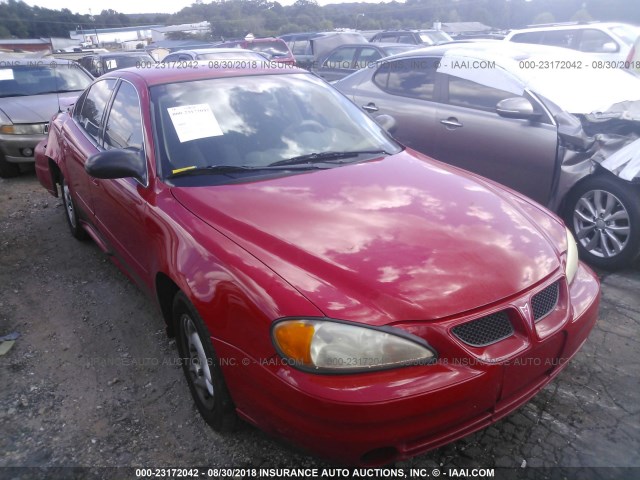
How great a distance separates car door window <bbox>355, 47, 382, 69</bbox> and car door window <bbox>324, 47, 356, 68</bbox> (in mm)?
215

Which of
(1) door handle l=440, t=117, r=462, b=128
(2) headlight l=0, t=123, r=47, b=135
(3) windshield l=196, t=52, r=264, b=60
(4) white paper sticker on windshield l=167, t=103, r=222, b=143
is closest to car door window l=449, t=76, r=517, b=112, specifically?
(1) door handle l=440, t=117, r=462, b=128

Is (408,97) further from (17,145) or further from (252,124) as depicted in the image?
(17,145)

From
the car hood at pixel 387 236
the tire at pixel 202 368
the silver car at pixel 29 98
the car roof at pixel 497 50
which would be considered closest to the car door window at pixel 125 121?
the car hood at pixel 387 236

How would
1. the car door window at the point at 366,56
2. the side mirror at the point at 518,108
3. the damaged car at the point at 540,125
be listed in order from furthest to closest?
the car door window at the point at 366,56 → the side mirror at the point at 518,108 → the damaged car at the point at 540,125

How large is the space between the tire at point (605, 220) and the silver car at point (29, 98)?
20.6 feet

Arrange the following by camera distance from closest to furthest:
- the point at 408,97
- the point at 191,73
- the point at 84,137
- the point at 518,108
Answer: the point at 191,73
the point at 84,137
the point at 518,108
the point at 408,97

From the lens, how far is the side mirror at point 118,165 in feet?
8.46

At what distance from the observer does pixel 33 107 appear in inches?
272

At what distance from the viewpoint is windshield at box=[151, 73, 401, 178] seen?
2676 mm

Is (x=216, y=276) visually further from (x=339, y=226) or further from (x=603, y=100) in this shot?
(x=603, y=100)

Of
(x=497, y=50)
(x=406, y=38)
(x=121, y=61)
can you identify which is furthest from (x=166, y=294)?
(x=406, y=38)

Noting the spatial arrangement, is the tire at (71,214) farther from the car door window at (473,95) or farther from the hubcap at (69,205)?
the car door window at (473,95)

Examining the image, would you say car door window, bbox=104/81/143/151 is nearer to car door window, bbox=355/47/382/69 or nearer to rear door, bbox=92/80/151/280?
rear door, bbox=92/80/151/280

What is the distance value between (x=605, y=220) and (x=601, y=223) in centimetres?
4
